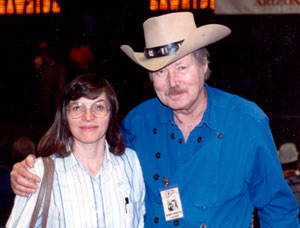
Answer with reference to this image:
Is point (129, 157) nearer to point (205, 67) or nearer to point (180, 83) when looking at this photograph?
point (180, 83)

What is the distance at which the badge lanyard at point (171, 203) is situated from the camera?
2771 millimetres

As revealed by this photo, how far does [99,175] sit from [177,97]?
2.29ft

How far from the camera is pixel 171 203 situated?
2773mm

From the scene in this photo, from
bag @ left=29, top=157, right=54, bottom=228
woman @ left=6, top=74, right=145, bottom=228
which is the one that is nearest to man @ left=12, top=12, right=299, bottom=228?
woman @ left=6, top=74, right=145, bottom=228

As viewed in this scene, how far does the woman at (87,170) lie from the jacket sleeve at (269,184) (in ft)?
2.45

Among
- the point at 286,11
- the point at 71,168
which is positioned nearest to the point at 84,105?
the point at 71,168

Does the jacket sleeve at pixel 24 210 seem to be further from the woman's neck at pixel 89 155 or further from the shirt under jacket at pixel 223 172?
the shirt under jacket at pixel 223 172

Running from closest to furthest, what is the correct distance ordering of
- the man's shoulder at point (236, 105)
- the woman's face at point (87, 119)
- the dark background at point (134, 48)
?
the woman's face at point (87, 119) → the man's shoulder at point (236, 105) → the dark background at point (134, 48)

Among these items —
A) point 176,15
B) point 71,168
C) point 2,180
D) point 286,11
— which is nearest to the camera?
point 71,168

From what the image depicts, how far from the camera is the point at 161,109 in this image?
313 centimetres

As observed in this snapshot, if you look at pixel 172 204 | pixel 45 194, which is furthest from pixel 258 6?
pixel 45 194

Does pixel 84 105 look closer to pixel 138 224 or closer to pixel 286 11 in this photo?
pixel 138 224

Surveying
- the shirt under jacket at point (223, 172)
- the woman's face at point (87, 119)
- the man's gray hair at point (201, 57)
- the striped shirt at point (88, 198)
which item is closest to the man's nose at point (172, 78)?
the man's gray hair at point (201, 57)

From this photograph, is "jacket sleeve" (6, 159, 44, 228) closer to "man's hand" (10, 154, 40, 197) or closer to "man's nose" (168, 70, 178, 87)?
"man's hand" (10, 154, 40, 197)
